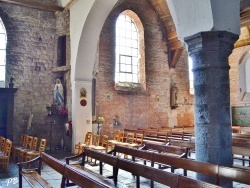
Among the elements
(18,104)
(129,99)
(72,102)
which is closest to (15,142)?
(18,104)

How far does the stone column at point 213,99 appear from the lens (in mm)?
3363

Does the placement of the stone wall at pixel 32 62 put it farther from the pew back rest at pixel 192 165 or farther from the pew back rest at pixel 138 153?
the pew back rest at pixel 192 165

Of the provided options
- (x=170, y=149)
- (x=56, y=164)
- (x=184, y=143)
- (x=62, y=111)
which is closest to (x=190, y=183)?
(x=56, y=164)

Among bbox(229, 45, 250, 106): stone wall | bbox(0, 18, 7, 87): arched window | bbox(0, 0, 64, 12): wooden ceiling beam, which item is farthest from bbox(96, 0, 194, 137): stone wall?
bbox(0, 18, 7, 87): arched window

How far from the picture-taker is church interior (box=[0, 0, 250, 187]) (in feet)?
11.3

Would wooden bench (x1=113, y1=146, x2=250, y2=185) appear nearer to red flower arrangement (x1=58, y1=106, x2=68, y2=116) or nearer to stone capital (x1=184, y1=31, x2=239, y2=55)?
stone capital (x1=184, y1=31, x2=239, y2=55)

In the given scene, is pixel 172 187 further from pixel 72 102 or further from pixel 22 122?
pixel 22 122

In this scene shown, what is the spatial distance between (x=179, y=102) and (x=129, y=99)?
320 cm

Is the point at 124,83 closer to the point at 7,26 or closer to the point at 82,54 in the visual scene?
the point at 82,54

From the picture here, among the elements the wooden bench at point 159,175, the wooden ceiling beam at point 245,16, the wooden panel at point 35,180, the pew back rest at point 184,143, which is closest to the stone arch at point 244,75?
the wooden ceiling beam at point 245,16

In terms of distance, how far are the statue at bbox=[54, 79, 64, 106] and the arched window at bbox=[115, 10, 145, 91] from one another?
3065 mm

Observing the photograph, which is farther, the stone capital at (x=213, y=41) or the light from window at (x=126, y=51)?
the light from window at (x=126, y=51)

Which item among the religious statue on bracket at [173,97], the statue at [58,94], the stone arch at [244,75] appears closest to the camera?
the statue at [58,94]

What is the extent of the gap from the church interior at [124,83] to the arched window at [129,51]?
5 cm
